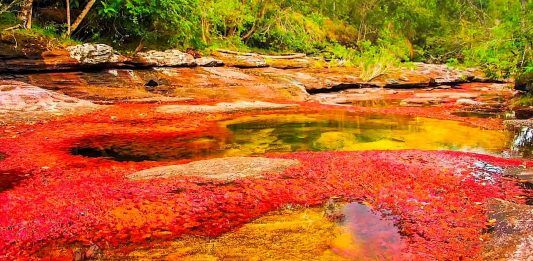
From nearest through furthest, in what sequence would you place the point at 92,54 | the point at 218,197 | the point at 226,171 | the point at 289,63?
the point at 218,197 < the point at 226,171 < the point at 92,54 < the point at 289,63

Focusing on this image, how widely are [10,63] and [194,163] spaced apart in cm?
1522

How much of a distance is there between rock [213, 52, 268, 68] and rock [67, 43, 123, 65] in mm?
9225

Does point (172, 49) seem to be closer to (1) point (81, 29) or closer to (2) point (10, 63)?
(1) point (81, 29)

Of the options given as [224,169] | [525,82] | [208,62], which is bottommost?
[224,169]

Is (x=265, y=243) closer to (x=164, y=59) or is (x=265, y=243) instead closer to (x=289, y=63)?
(x=164, y=59)

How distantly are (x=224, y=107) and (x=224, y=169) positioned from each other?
11598 millimetres

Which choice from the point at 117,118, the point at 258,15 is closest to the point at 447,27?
the point at 258,15

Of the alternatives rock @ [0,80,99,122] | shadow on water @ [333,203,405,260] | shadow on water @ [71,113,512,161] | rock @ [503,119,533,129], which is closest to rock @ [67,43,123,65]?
rock @ [0,80,99,122]

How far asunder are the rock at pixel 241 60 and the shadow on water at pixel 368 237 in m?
24.9

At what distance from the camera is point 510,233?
5.91 meters

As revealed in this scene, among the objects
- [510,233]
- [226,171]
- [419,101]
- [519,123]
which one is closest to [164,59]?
[419,101]

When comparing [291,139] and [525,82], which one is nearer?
[291,139]

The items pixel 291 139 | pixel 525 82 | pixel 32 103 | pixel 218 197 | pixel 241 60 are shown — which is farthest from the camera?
pixel 241 60

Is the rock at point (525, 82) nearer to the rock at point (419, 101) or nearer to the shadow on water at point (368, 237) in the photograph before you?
the rock at point (419, 101)
